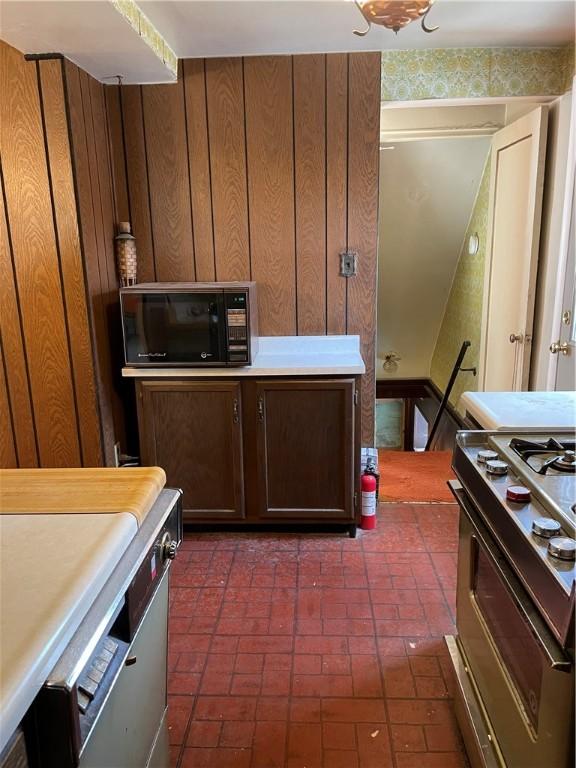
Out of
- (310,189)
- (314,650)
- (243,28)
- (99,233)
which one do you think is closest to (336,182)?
(310,189)

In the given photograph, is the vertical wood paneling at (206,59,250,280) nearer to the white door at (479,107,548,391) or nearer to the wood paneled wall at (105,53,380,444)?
the wood paneled wall at (105,53,380,444)

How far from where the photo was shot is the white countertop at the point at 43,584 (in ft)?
2.35

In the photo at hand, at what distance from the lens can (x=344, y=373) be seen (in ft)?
8.64

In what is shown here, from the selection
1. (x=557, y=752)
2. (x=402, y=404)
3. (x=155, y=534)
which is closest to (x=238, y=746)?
(x=155, y=534)

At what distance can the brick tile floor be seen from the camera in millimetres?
1715

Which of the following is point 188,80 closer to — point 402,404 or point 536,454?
point 536,454

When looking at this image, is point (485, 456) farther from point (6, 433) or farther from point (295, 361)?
point (6, 433)

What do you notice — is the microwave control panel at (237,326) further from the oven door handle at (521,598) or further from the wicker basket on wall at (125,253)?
the oven door handle at (521,598)

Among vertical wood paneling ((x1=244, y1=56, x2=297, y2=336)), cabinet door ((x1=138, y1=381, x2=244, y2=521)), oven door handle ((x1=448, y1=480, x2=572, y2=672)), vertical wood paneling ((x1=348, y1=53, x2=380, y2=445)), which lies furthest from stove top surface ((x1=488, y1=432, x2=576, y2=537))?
vertical wood paneling ((x1=244, y1=56, x2=297, y2=336))

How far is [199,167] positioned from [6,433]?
1.60 metres

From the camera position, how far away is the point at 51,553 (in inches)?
39.0

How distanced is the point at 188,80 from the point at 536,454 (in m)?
2.46

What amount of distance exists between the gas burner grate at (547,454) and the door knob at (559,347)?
4.90 ft

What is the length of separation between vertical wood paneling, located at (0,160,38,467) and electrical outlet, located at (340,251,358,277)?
1.57 metres
